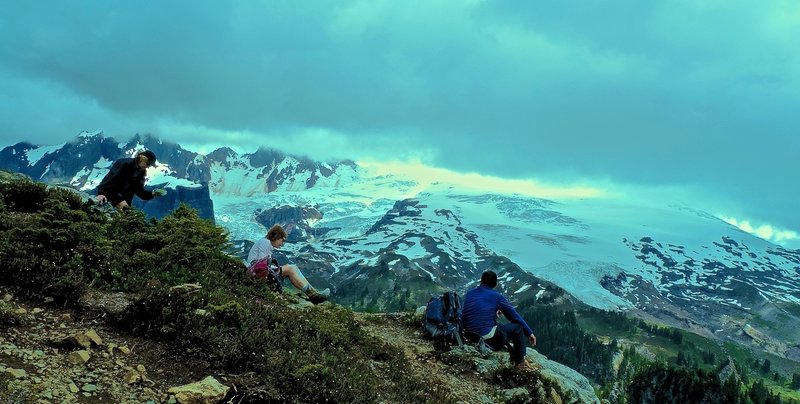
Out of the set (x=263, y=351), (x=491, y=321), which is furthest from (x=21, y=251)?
(x=491, y=321)

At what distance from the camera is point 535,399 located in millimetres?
13992

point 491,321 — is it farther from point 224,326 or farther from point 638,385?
point 638,385

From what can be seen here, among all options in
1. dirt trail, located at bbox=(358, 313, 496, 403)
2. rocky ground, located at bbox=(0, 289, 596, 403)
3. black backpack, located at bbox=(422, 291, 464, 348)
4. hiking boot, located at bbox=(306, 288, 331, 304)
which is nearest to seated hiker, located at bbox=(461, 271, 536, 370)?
black backpack, located at bbox=(422, 291, 464, 348)

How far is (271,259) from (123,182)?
5.54 meters

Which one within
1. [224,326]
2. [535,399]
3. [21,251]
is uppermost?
[21,251]

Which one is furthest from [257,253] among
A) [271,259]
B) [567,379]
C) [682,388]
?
[682,388]

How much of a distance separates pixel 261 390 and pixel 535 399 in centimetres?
775

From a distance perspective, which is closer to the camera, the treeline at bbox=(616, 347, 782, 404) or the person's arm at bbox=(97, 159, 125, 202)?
Answer: the person's arm at bbox=(97, 159, 125, 202)

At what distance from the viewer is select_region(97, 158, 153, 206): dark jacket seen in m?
17.9

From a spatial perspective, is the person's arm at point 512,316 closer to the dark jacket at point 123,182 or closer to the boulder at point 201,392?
the boulder at point 201,392

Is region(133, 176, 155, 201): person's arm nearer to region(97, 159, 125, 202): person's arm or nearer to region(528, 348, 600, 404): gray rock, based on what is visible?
region(97, 159, 125, 202): person's arm

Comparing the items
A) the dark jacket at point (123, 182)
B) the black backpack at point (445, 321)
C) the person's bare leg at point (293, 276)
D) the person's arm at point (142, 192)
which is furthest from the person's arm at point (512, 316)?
the dark jacket at point (123, 182)

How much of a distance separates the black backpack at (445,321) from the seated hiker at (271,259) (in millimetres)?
3692

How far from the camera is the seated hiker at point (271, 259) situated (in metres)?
18.1
